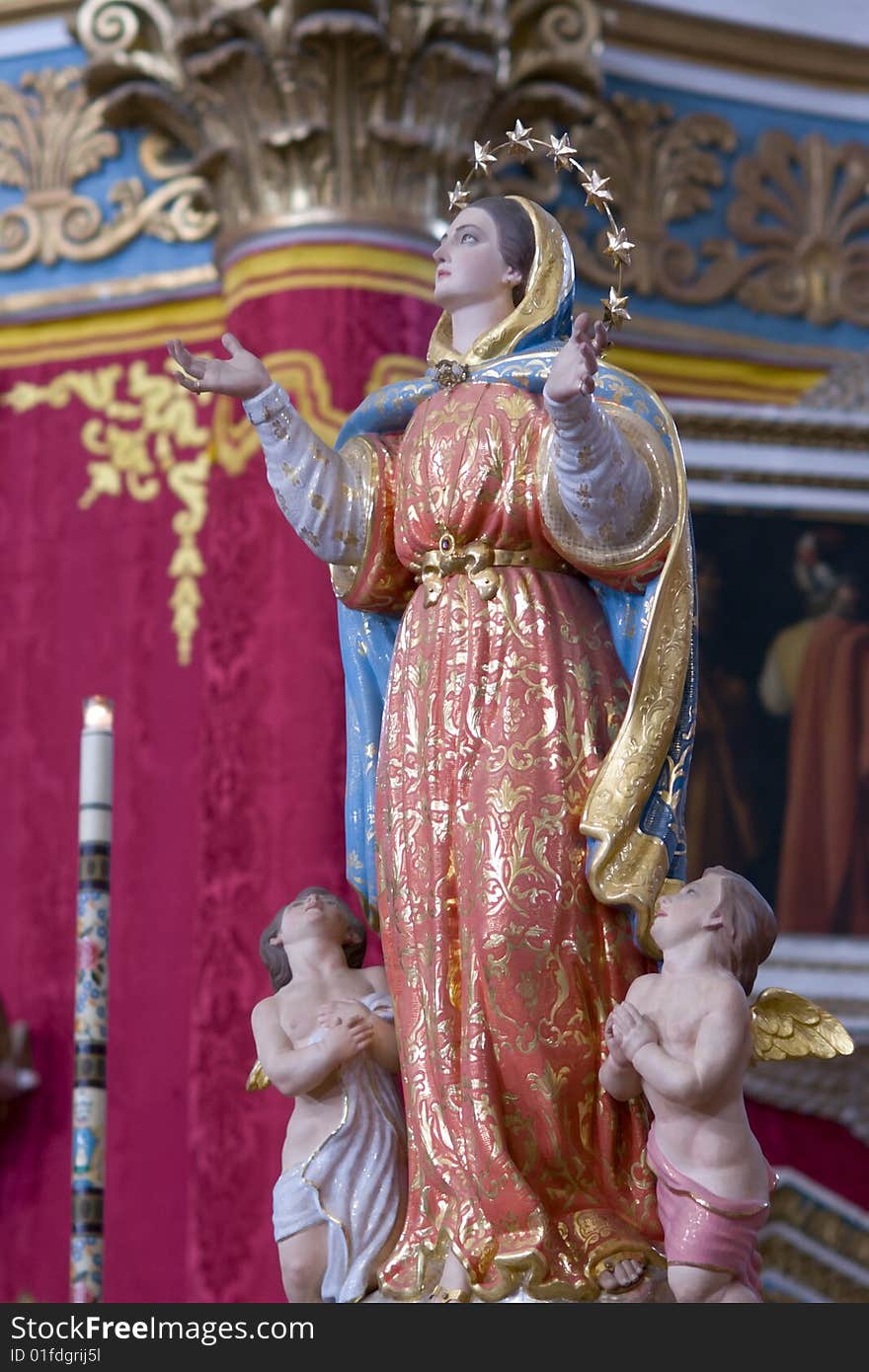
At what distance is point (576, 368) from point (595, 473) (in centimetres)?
18

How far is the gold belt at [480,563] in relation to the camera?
3.64m

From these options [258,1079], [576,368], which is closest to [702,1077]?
[258,1079]

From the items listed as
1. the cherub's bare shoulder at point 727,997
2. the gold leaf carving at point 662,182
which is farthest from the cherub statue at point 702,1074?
the gold leaf carving at point 662,182

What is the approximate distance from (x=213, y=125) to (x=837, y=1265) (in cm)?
324

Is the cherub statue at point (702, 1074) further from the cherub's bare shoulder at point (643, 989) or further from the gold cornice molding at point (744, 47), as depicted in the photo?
the gold cornice molding at point (744, 47)

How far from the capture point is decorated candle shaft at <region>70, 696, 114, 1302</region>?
3.77 meters

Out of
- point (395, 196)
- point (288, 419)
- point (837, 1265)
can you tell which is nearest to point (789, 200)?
point (395, 196)

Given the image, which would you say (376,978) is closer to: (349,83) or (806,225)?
(349,83)

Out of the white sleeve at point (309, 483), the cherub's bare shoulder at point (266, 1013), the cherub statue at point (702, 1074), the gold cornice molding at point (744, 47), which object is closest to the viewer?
the cherub statue at point (702, 1074)

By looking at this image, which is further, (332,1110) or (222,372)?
(222,372)

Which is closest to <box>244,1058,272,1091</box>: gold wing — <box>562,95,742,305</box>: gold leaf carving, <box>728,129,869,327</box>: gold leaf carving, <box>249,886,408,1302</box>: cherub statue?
<box>249,886,408,1302</box>: cherub statue

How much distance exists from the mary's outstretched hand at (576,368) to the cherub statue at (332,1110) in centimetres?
86

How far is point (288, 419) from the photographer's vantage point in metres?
3.77

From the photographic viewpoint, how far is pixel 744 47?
678 cm
